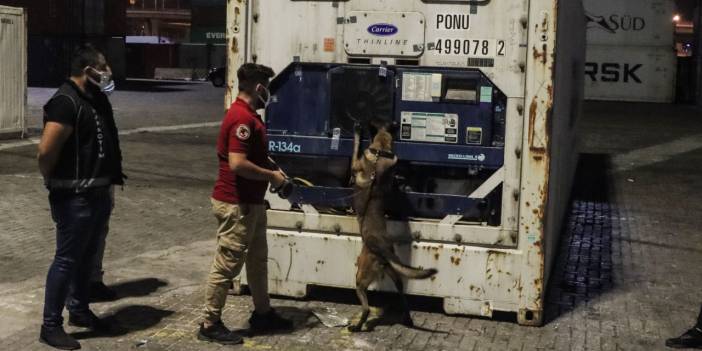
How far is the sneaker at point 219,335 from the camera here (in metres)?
5.76

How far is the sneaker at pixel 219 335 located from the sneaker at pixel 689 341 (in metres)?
2.95

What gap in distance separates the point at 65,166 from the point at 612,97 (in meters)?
36.0

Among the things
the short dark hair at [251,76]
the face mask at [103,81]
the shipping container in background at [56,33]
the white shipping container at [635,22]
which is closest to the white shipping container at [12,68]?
the face mask at [103,81]

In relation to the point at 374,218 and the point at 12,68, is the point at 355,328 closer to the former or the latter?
the point at 374,218

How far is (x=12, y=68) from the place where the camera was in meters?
16.8

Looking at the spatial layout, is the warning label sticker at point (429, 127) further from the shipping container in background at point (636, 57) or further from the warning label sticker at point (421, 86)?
the shipping container in background at point (636, 57)

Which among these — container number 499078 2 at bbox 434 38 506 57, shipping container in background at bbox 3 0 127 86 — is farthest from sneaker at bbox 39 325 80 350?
shipping container in background at bbox 3 0 127 86

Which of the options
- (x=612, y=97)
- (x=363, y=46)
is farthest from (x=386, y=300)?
(x=612, y=97)

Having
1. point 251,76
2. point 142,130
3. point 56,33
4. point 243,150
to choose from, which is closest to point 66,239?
point 243,150

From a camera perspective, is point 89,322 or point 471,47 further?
point 471,47

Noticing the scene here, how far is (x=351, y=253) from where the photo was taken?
6637mm

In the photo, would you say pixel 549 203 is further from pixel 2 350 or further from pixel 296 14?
pixel 2 350

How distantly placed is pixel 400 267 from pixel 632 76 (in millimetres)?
35367

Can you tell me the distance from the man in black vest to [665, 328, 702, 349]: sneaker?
396cm
